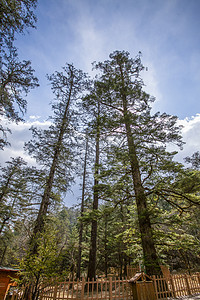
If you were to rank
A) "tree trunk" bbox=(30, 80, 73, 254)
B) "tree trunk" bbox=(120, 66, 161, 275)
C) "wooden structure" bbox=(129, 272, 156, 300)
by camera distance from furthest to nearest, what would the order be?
"tree trunk" bbox=(30, 80, 73, 254)
"tree trunk" bbox=(120, 66, 161, 275)
"wooden structure" bbox=(129, 272, 156, 300)

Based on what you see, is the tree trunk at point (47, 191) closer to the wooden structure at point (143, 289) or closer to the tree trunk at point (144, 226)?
the wooden structure at point (143, 289)

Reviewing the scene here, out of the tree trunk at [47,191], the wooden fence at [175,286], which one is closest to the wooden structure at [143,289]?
the wooden fence at [175,286]

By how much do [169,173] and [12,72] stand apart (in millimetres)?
9881

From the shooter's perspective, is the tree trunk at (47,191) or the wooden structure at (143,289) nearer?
the wooden structure at (143,289)

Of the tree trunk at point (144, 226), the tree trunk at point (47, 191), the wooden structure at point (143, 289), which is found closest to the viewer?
the wooden structure at point (143, 289)

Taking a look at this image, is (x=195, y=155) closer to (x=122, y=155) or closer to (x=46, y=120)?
(x=122, y=155)

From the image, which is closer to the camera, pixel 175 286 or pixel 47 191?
pixel 175 286

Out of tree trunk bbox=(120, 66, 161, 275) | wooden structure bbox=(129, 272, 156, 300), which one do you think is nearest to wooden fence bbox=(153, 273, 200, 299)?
wooden structure bbox=(129, 272, 156, 300)

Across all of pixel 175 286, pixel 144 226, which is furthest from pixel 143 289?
pixel 175 286

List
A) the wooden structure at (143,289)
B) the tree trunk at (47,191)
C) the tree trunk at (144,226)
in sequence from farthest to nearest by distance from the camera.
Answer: the tree trunk at (47,191)
the tree trunk at (144,226)
the wooden structure at (143,289)

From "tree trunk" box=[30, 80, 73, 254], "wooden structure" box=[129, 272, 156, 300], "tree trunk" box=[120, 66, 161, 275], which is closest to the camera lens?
"wooden structure" box=[129, 272, 156, 300]

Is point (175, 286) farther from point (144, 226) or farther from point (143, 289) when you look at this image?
point (144, 226)

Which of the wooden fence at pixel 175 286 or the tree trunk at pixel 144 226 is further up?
the tree trunk at pixel 144 226

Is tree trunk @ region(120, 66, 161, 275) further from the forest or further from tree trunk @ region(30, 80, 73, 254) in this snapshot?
tree trunk @ region(30, 80, 73, 254)
